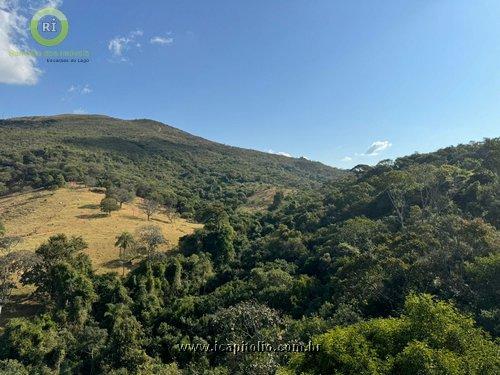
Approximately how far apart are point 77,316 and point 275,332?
23910 mm

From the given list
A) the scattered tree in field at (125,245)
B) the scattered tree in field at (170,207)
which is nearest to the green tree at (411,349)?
the scattered tree in field at (125,245)

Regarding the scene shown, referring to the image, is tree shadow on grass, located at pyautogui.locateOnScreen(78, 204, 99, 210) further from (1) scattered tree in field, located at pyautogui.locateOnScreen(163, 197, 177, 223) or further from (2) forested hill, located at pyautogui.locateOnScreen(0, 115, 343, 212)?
(2) forested hill, located at pyautogui.locateOnScreen(0, 115, 343, 212)

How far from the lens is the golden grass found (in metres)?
55.7

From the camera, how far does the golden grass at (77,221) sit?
55656 millimetres

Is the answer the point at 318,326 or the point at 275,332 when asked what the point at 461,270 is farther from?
the point at 275,332

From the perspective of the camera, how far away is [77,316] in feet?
121

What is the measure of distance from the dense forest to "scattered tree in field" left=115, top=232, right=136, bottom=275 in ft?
1.00

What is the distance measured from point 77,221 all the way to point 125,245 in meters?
20.0

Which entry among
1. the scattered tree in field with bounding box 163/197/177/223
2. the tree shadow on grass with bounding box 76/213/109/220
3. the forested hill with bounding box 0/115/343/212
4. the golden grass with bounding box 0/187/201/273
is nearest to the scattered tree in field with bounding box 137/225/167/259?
the golden grass with bounding box 0/187/201/273

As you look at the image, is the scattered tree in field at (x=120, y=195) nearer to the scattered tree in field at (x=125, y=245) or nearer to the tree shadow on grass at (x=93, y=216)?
the tree shadow on grass at (x=93, y=216)

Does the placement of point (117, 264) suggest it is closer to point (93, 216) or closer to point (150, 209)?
point (93, 216)

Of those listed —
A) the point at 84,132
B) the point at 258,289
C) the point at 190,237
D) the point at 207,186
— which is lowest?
the point at 258,289

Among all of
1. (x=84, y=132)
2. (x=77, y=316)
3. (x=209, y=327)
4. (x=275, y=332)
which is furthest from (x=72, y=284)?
(x=84, y=132)

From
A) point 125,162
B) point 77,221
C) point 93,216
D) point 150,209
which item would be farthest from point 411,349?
point 125,162
